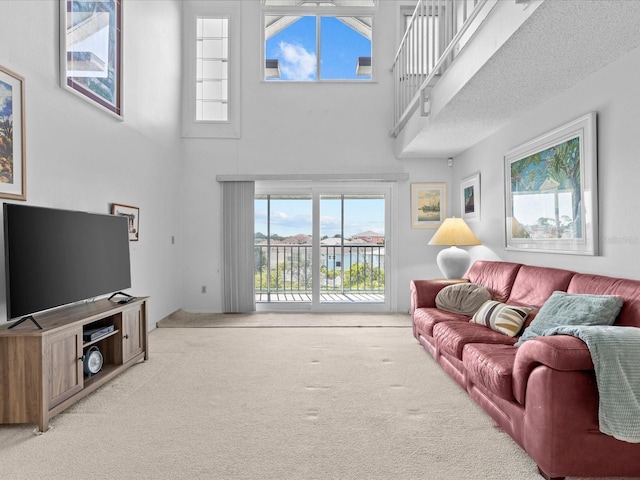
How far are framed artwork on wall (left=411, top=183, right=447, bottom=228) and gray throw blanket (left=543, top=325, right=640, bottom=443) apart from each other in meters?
3.85

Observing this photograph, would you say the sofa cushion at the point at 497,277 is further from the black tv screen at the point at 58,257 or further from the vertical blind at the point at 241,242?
the black tv screen at the point at 58,257

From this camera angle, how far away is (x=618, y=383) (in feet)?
5.18

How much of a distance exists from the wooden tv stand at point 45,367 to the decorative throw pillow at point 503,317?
275 cm

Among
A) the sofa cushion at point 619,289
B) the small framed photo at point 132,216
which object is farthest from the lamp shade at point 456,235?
the small framed photo at point 132,216

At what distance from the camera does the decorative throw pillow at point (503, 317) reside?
2.67 metres

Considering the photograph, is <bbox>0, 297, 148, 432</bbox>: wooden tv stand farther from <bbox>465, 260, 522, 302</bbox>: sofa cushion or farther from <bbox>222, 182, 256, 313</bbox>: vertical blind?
<bbox>465, 260, 522, 302</bbox>: sofa cushion

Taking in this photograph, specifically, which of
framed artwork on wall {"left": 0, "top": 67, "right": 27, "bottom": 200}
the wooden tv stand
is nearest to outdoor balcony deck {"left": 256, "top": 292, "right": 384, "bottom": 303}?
the wooden tv stand

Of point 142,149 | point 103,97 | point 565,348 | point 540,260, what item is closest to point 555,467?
point 565,348

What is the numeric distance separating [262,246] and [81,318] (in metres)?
3.22

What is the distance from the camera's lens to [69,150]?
3.00 metres

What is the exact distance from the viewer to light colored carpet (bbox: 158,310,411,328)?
4.66m

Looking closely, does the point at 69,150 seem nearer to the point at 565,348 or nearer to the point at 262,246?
the point at 262,246

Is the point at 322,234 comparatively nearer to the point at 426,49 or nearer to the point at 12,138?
the point at 426,49

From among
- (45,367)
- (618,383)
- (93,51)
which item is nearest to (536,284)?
(618,383)
